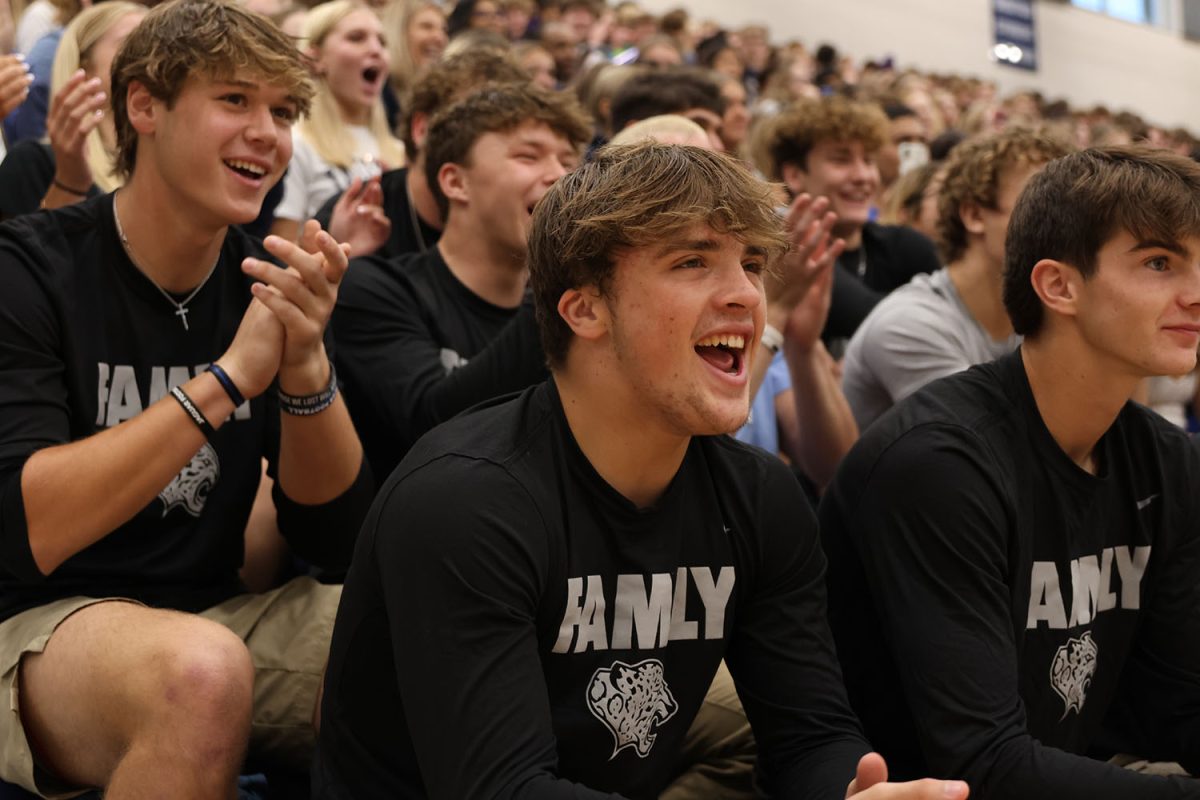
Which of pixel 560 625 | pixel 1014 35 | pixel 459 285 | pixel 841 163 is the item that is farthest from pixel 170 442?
pixel 1014 35

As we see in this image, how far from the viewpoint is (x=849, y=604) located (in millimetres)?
1976

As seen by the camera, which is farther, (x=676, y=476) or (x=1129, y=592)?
(x=1129, y=592)

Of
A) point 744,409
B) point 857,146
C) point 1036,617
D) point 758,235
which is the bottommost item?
point 1036,617

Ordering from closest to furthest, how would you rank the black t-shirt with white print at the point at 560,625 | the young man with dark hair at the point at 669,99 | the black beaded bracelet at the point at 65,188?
the black t-shirt with white print at the point at 560,625 → the black beaded bracelet at the point at 65,188 → the young man with dark hair at the point at 669,99

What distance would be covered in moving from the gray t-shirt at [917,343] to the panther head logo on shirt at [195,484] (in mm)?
1402

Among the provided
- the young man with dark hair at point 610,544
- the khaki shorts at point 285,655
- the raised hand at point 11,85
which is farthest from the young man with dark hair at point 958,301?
the raised hand at point 11,85

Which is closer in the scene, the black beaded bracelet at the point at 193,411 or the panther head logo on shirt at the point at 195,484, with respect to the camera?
the black beaded bracelet at the point at 193,411

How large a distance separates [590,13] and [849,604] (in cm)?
719

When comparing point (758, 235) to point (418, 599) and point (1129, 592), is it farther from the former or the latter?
point (1129, 592)

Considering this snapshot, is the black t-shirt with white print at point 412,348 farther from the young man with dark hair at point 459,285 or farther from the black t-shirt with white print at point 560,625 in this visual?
the black t-shirt with white print at point 560,625

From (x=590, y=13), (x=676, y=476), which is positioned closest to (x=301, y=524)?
(x=676, y=476)

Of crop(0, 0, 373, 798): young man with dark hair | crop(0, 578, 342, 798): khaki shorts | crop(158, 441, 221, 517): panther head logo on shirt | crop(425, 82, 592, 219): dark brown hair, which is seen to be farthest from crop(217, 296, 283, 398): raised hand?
crop(425, 82, 592, 219): dark brown hair

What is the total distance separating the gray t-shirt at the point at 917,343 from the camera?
2.74 metres

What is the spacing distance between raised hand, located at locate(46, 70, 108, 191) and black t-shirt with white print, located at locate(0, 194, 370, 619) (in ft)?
2.08
